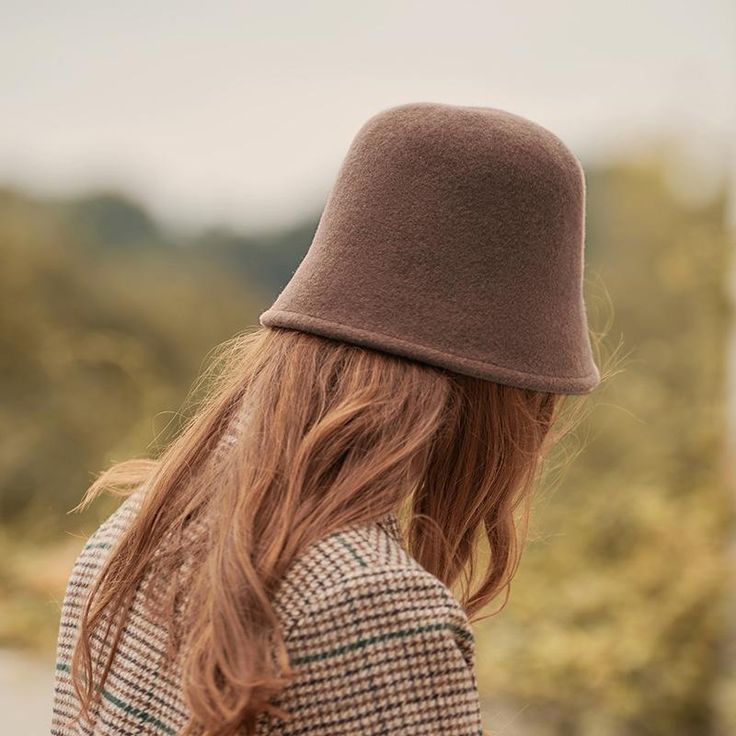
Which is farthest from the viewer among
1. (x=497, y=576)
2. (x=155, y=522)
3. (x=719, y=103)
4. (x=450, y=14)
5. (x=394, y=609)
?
(x=719, y=103)

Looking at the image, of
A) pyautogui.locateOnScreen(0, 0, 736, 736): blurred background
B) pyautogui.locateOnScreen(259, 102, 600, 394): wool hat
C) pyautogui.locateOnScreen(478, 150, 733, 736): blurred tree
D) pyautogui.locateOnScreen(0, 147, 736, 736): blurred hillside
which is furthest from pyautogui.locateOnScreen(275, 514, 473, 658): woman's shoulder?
pyautogui.locateOnScreen(478, 150, 733, 736): blurred tree

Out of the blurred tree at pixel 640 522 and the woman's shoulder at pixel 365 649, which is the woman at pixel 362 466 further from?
the blurred tree at pixel 640 522

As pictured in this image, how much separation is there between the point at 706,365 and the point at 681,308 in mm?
238

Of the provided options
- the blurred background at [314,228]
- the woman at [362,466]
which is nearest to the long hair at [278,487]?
the woman at [362,466]

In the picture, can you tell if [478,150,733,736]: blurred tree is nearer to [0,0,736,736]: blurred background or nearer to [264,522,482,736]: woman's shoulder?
[0,0,736,736]: blurred background

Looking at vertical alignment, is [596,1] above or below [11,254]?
above

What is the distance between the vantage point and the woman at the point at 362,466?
0.82 meters

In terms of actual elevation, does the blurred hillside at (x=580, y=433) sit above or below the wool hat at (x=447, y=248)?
below

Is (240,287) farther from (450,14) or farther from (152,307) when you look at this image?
(450,14)

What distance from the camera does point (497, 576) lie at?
3.95 feet

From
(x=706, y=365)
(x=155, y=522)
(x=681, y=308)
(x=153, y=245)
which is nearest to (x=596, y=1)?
(x=681, y=308)

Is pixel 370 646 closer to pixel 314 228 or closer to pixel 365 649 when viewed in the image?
pixel 365 649

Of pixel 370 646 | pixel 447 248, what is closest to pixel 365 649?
pixel 370 646

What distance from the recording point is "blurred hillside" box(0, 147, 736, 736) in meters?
3.14
